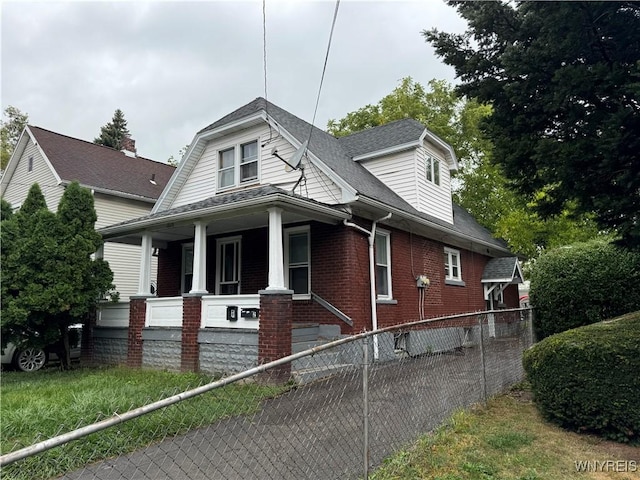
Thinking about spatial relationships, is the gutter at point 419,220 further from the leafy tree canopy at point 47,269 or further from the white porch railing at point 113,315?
the white porch railing at point 113,315

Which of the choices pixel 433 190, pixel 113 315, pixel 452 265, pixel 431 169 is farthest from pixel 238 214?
pixel 452 265

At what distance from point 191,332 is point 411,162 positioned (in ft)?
25.1

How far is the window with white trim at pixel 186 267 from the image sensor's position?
42.0 ft

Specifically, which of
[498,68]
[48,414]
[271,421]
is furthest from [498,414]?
[48,414]

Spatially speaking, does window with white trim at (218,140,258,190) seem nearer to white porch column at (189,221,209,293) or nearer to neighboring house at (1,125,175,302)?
white porch column at (189,221,209,293)

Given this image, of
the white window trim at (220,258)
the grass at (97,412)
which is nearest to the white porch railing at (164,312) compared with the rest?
the grass at (97,412)

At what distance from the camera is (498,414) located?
5.57 m

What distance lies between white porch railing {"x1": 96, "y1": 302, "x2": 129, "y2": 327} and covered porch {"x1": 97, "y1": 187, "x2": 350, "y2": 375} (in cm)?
4

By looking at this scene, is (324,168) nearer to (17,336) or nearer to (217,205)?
(217,205)

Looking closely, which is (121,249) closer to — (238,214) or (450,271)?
(238,214)

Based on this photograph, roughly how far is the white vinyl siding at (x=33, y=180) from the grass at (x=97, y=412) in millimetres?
10844

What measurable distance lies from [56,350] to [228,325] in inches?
203

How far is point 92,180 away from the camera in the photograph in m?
17.2

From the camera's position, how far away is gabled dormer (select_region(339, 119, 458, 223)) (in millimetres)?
12562
